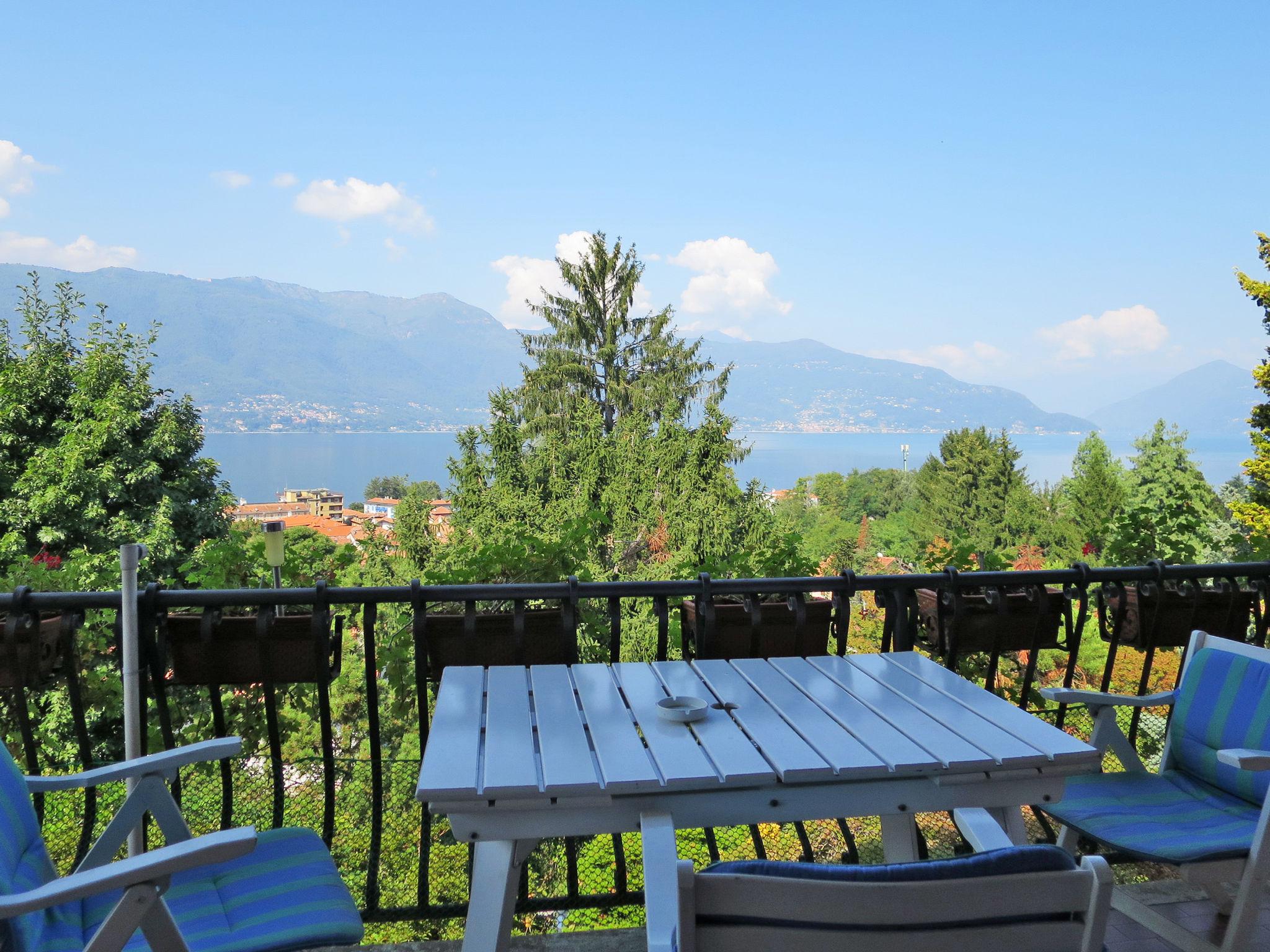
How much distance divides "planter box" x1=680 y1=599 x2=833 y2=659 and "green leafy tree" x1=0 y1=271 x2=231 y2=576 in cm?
1865

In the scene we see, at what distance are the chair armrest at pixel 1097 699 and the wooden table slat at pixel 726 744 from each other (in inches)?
33.6

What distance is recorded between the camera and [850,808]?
1.33 meters

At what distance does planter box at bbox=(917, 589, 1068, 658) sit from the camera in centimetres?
227

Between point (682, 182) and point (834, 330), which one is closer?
point (682, 182)

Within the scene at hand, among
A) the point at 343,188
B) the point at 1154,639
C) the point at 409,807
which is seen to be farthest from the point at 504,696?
the point at 343,188

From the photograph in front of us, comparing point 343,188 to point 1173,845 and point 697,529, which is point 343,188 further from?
point 1173,845

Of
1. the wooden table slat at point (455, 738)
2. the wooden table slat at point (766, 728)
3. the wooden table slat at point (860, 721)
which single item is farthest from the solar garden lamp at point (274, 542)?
the wooden table slat at point (860, 721)

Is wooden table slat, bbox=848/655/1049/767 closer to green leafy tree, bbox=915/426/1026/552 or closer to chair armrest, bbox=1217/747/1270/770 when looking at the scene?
chair armrest, bbox=1217/747/1270/770

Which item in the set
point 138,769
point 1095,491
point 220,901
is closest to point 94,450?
point 138,769

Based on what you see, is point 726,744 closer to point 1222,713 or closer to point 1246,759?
point 1246,759

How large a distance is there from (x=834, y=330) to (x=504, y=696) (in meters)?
132

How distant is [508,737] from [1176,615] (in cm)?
203

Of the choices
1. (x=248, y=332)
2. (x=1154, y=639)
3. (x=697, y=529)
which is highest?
(x=248, y=332)

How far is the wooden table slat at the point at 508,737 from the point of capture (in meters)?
1.21
